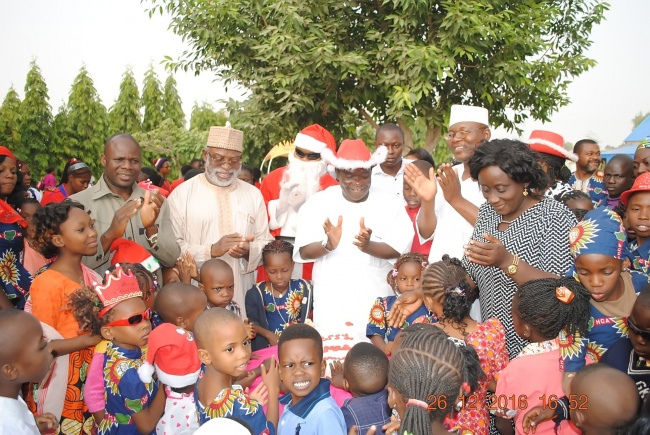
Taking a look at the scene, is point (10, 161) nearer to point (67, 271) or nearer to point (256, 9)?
point (67, 271)

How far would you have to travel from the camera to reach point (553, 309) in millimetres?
2939

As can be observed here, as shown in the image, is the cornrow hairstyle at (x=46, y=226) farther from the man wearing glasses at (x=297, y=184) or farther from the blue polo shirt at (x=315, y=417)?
the man wearing glasses at (x=297, y=184)

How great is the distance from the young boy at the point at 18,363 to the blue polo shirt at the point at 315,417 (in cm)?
118

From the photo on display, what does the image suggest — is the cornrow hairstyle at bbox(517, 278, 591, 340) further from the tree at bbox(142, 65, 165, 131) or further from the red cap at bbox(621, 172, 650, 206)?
the tree at bbox(142, 65, 165, 131)

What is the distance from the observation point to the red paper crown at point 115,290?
131 inches

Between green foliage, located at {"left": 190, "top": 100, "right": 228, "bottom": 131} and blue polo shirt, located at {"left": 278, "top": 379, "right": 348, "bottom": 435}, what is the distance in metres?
23.2

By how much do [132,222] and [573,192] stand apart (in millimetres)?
4136

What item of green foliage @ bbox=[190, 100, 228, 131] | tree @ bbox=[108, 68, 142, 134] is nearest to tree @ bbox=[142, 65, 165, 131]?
tree @ bbox=[108, 68, 142, 134]

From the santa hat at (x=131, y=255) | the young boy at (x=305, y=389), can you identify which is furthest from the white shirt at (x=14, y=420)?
the santa hat at (x=131, y=255)

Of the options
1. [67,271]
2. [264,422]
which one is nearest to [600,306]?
[264,422]

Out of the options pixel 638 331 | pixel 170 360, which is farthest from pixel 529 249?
pixel 170 360

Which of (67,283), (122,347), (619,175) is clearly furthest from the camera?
(619,175)

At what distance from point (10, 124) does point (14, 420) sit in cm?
1471

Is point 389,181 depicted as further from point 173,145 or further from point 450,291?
point 173,145
